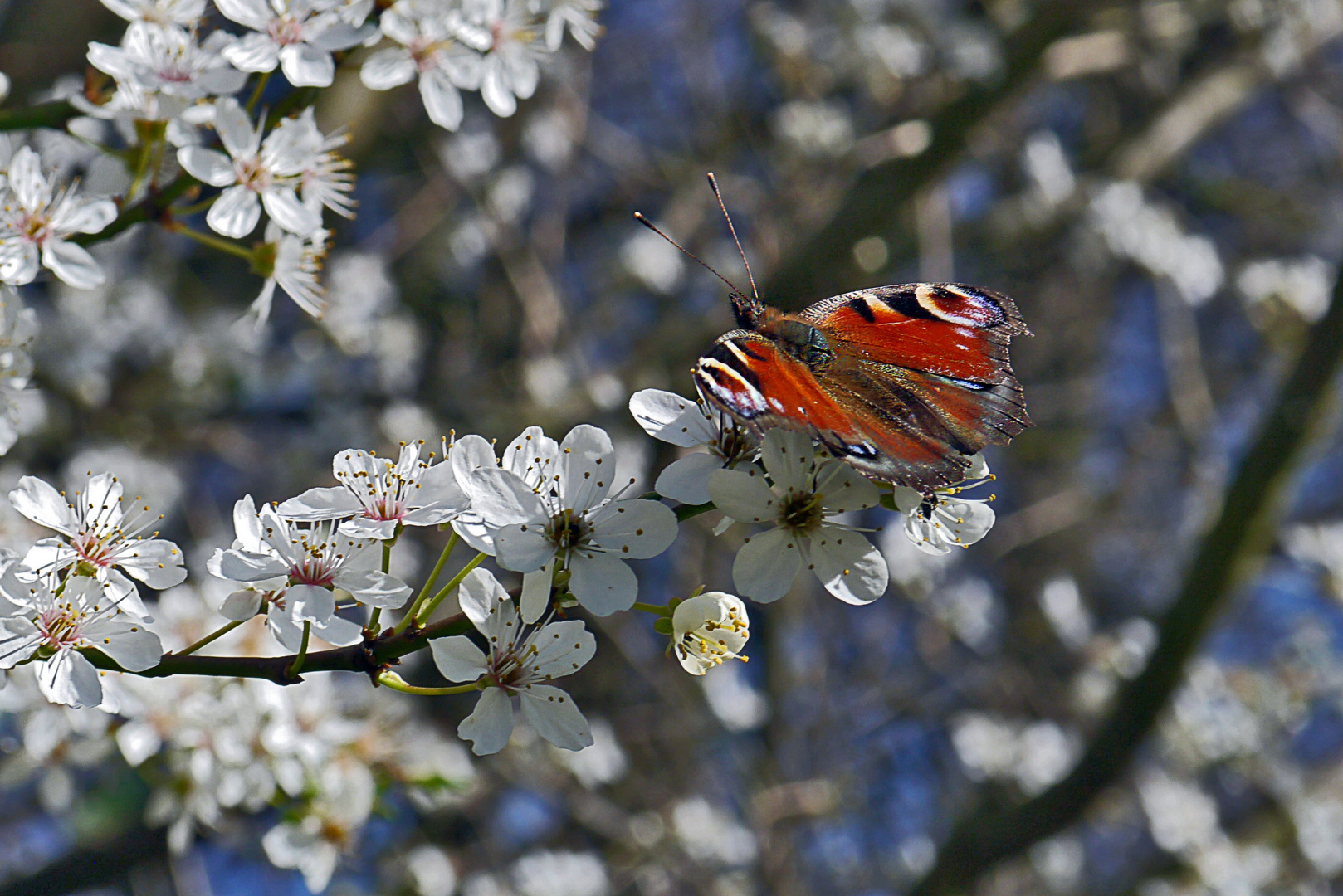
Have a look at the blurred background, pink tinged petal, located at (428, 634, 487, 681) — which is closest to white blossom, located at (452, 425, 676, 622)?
pink tinged petal, located at (428, 634, 487, 681)

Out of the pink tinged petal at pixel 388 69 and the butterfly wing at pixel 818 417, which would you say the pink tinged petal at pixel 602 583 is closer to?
the butterfly wing at pixel 818 417

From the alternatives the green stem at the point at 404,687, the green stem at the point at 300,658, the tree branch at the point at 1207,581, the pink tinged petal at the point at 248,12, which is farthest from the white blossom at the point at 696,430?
the tree branch at the point at 1207,581

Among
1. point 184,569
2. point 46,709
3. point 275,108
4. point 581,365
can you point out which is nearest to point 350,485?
point 184,569

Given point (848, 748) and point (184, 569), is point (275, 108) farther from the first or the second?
point (848, 748)

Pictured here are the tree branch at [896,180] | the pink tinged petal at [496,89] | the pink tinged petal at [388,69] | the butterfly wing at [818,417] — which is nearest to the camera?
the butterfly wing at [818,417]

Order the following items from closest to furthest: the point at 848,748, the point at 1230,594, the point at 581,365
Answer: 1. the point at 1230,594
2. the point at 581,365
3. the point at 848,748

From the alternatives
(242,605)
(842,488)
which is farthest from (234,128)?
(842,488)
